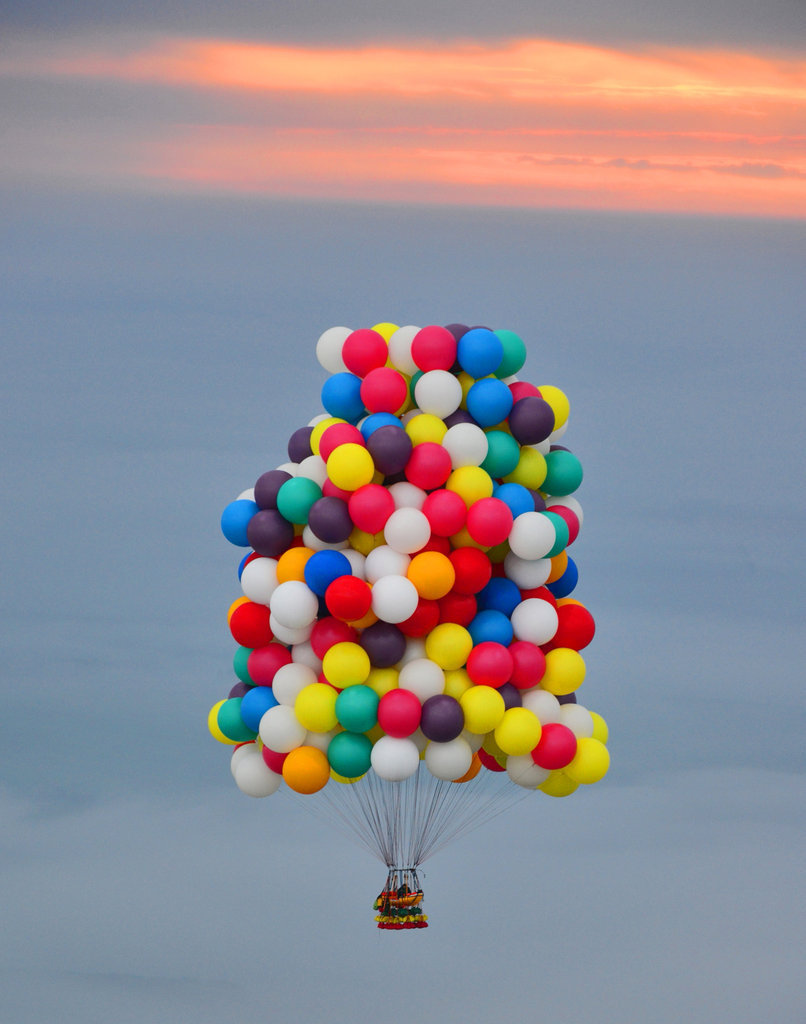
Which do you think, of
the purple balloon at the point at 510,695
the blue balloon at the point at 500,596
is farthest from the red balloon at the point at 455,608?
the purple balloon at the point at 510,695

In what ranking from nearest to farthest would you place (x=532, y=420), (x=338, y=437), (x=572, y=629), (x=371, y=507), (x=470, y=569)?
(x=371, y=507) < (x=470, y=569) < (x=338, y=437) < (x=532, y=420) < (x=572, y=629)

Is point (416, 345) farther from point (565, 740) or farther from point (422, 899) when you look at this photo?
point (422, 899)

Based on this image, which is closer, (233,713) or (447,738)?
(447,738)

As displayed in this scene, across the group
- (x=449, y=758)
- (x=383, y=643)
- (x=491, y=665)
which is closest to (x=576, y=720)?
(x=491, y=665)

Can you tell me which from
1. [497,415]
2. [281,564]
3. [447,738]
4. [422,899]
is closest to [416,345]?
[497,415]

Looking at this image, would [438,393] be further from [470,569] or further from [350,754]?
[350,754]
